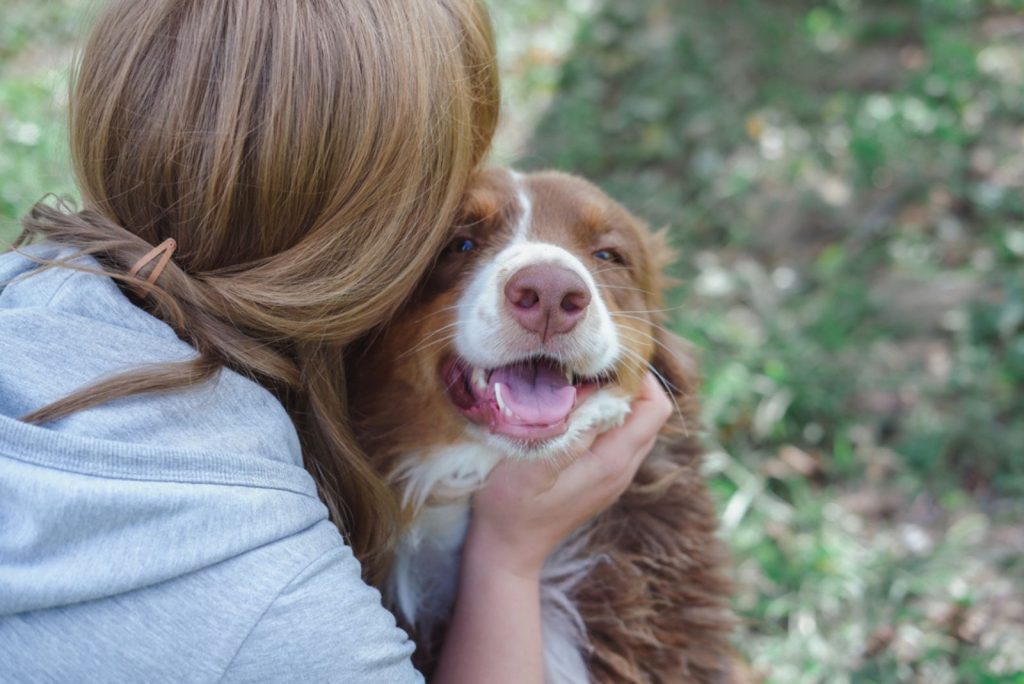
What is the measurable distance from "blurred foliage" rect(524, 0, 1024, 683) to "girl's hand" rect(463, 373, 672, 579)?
1260mm

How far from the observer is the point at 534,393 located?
2.35 metres

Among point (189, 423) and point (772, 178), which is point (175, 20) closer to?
point (189, 423)

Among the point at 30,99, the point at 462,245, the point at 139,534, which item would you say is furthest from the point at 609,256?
the point at 30,99

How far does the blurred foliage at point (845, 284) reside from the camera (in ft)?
11.9

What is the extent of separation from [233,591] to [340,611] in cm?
22

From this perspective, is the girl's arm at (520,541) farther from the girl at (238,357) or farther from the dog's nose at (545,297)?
the dog's nose at (545,297)

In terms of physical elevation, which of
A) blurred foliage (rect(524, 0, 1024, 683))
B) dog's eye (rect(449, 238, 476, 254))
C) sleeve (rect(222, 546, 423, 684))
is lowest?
blurred foliage (rect(524, 0, 1024, 683))

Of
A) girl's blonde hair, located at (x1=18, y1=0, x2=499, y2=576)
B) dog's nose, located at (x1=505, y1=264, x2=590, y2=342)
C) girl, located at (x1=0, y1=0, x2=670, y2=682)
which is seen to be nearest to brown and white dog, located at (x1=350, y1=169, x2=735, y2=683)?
dog's nose, located at (x1=505, y1=264, x2=590, y2=342)

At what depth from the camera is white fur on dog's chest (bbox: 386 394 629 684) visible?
99.2 inches

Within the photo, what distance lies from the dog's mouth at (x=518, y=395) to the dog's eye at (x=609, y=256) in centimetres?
44

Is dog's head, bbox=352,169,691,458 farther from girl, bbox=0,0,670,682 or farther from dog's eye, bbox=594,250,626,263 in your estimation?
girl, bbox=0,0,670,682

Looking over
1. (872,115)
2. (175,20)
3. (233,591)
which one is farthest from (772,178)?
(233,591)

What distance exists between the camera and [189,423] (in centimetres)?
177

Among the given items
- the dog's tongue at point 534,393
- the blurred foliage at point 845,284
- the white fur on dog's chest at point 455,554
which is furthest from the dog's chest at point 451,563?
the blurred foliage at point 845,284
